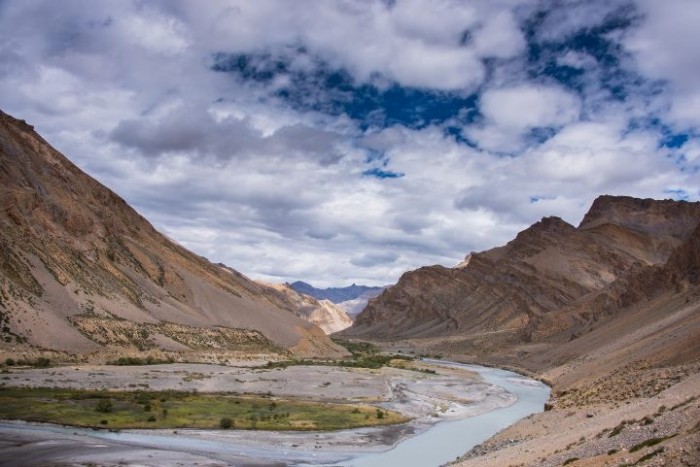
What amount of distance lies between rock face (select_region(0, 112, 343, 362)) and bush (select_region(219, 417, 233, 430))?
29.2m

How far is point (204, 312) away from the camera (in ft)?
319

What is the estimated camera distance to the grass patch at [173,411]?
3609 centimetres

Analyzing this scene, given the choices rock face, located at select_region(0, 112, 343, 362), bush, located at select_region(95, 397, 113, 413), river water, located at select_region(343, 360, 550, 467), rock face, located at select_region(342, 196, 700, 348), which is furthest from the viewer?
rock face, located at select_region(342, 196, 700, 348)

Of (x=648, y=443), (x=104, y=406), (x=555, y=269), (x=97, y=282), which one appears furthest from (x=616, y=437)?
(x=555, y=269)

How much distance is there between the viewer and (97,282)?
8112 cm

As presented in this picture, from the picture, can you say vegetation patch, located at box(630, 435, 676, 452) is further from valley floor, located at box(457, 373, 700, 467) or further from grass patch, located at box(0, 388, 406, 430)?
grass patch, located at box(0, 388, 406, 430)

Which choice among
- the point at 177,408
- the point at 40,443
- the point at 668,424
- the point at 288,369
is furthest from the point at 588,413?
the point at 288,369

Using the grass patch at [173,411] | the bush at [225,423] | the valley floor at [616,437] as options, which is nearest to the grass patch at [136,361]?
the grass patch at [173,411]

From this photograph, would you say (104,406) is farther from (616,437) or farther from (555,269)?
(555,269)

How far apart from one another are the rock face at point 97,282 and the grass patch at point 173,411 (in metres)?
20.3

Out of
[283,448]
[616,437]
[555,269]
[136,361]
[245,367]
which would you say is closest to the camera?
[616,437]

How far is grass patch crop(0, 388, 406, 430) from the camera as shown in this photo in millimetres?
36094

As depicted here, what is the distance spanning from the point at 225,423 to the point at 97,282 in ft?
164

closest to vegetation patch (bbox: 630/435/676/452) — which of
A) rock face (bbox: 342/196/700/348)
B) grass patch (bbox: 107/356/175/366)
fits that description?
grass patch (bbox: 107/356/175/366)
